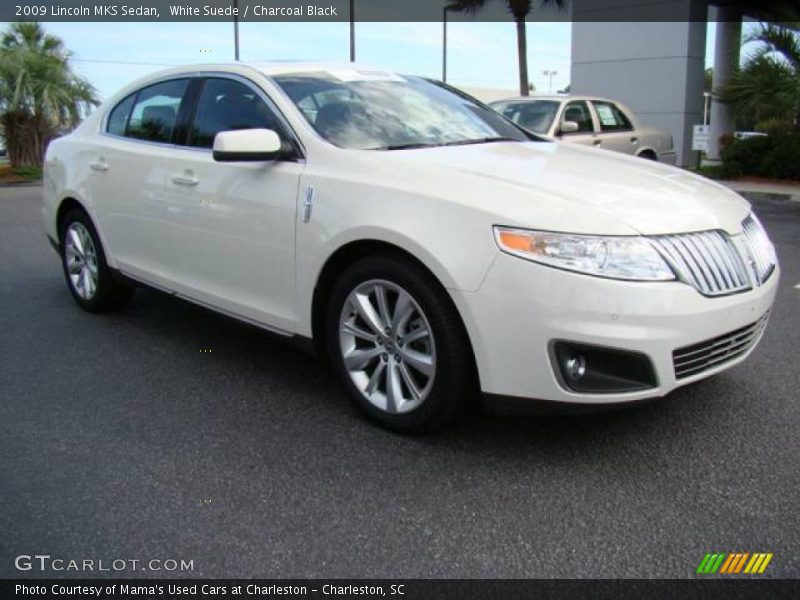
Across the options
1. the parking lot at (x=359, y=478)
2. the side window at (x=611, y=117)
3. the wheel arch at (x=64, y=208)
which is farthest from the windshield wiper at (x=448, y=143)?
the side window at (x=611, y=117)

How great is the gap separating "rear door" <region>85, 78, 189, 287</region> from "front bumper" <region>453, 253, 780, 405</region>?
7.31ft

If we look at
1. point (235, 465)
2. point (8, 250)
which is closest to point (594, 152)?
point (235, 465)

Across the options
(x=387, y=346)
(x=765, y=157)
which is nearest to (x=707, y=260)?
(x=387, y=346)

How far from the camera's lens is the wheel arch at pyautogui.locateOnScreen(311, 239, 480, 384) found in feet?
9.86

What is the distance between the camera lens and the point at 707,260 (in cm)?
294

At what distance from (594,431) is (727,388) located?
922 millimetres

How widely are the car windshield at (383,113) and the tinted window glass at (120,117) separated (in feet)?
4.97

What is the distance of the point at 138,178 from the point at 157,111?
0.46 metres

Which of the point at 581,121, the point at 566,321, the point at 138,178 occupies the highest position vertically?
the point at 581,121

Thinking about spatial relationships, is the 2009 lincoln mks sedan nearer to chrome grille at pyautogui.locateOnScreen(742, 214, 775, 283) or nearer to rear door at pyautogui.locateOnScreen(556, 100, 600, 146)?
chrome grille at pyautogui.locateOnScreen(742, 214, 775, 283)

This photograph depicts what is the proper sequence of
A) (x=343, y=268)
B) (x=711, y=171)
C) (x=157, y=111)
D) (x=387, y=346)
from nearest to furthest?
(x=387, y=346)
(x=343, y=268)
(x=157, y=111)
(x=711, y=171)

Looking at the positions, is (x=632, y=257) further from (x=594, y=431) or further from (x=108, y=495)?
(x=108, y=495)

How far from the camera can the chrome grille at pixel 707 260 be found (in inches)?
112

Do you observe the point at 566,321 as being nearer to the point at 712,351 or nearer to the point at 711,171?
the point at 712,351
